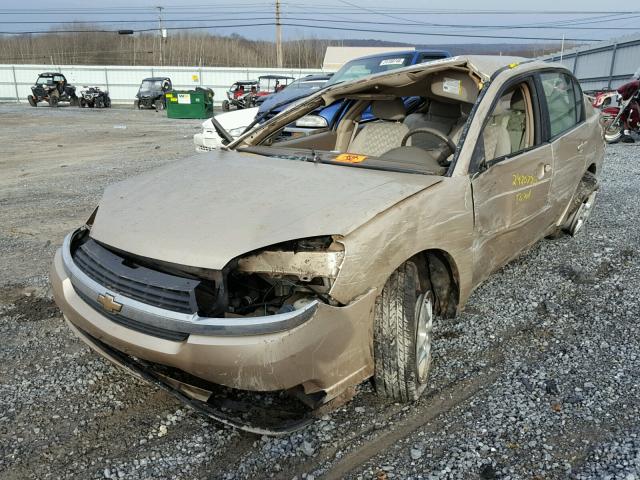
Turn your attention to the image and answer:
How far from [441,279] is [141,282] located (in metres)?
1.66

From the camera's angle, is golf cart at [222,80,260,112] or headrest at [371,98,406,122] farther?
golf cart at [222,80,260,112]

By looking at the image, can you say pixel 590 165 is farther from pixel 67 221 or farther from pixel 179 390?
pixel 67 221

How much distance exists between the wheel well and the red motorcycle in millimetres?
9862

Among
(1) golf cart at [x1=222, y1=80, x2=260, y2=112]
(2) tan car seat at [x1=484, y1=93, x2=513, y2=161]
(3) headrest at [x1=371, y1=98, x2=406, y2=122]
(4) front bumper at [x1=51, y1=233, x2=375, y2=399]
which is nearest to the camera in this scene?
(4) front bumper at [x1=51, y1=233, x2=375, y2=399]

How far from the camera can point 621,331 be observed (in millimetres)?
3469

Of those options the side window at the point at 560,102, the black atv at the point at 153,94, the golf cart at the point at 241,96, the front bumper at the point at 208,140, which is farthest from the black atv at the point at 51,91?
the side window at the point at 560,102

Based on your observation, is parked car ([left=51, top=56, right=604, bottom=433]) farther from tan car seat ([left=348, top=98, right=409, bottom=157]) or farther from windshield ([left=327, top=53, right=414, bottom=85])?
windshield ([left=327, top=53, right=414, bottom=85])

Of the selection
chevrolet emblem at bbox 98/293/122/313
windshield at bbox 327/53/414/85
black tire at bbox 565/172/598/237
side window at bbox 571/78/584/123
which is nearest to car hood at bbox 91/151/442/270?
chevrolet emblem at bbox 98/293/122/313

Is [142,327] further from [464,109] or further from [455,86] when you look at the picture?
[464,109]

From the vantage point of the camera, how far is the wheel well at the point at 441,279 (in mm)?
2926

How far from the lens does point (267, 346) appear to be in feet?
6.90

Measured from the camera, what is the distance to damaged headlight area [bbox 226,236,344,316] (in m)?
2.29

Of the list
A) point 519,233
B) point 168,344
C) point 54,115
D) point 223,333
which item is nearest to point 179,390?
point 168,344

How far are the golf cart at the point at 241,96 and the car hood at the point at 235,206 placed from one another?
22.6m
